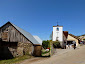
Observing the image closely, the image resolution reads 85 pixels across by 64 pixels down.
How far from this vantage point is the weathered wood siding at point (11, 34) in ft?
48.6

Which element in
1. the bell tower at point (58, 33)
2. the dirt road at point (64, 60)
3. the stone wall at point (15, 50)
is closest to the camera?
the dirt road at point (64, 60)

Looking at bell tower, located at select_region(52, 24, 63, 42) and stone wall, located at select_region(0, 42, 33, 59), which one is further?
bell tower, located at select_region(52, 24, 63, 42)

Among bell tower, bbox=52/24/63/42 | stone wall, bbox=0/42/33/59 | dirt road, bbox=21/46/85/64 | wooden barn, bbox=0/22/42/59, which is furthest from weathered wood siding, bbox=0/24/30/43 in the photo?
bell tower, bbox=52/24/63/42

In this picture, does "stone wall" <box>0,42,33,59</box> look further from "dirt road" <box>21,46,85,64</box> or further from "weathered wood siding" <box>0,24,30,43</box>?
"dirt road" <box>21,46,85,64</box>

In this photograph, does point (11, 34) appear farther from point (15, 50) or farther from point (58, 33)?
point (58, 33)

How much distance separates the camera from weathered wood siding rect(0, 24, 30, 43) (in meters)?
14.8

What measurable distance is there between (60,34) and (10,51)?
1442 cm

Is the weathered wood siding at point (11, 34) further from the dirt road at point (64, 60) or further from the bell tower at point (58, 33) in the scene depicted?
the bell tower at point (58, 33)

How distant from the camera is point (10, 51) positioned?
14.2 meters

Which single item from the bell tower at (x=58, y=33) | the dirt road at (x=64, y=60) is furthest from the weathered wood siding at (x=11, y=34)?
the bell tower at (x=58, y=33)

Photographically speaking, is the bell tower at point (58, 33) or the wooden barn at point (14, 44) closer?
the wooden barn at point (14, 44)

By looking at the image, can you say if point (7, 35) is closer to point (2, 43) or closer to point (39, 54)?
point (2, 43)

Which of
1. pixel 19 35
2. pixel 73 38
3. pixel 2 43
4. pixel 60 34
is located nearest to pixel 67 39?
pixel 73 38

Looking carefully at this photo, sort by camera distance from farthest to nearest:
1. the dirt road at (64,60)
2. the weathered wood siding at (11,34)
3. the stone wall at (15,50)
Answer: the weathered wood siding at (11,34)
the stone wall at (15,50)
the dirt road at (64,60)
